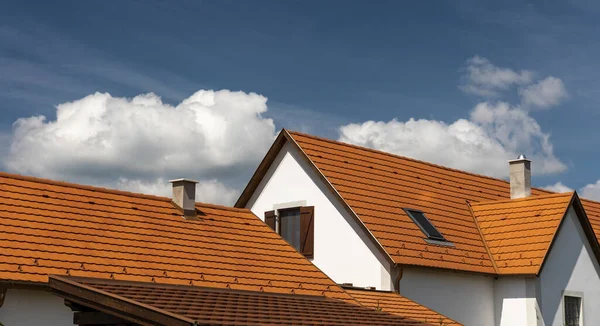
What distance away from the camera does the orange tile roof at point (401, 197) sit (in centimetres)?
2617

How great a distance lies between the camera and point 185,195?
23.9m

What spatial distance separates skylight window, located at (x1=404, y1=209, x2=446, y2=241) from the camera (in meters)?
27.3

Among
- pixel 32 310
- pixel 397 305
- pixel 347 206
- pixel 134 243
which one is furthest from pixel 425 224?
pixel 32 310

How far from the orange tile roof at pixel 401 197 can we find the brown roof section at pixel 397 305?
1245mm

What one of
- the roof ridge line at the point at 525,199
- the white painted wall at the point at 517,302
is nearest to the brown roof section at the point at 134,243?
the white painted wall at the point at 517,302

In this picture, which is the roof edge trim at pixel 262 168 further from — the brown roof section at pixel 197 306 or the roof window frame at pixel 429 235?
the brown roof section at pixel 197 306

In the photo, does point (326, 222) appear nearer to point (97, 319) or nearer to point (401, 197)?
point (401, 197)

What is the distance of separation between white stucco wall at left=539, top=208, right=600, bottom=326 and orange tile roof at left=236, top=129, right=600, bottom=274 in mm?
1854

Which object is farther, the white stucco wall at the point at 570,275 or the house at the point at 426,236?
the white stucco wall at the point at 570,275

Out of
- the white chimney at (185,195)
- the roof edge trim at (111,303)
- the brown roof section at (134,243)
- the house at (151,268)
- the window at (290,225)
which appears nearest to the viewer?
the roof edge trim at (111,303)

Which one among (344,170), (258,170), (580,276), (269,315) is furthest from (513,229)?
(269,315)

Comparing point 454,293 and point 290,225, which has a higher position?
point 290,225

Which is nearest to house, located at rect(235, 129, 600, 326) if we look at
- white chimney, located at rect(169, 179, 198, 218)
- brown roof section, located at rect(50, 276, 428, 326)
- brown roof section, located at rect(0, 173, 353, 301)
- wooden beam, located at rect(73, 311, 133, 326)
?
brown roof section, located at rect(0, 173, 353, 301)

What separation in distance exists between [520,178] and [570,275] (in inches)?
182
